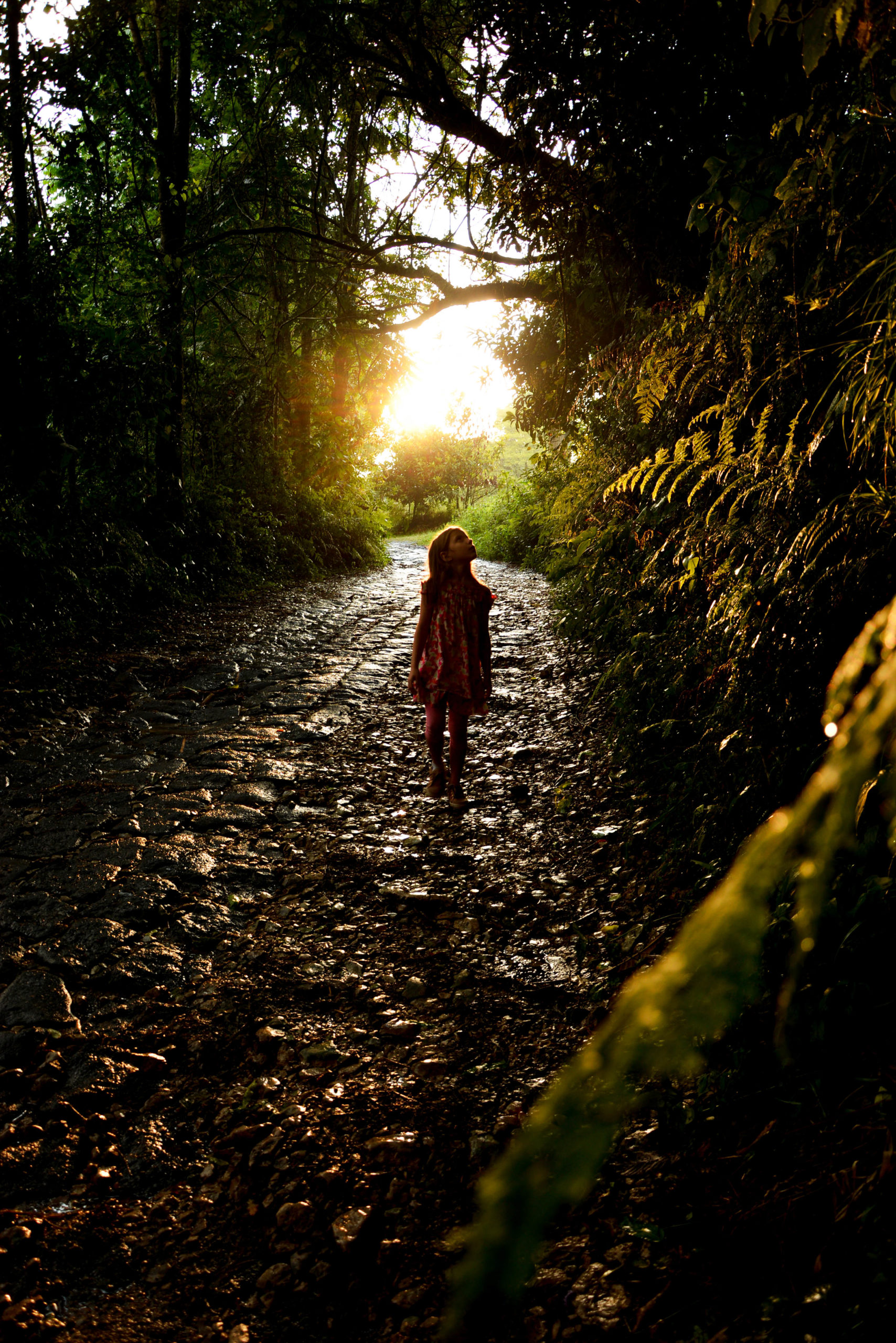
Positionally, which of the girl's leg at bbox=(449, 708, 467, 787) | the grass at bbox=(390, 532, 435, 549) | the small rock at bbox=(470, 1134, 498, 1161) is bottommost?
the small rock at bbox=(470, 1134, 498, 1161)

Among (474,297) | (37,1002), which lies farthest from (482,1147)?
(474,297)

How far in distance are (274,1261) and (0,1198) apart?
92cm

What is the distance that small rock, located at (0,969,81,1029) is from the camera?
10.2 ft

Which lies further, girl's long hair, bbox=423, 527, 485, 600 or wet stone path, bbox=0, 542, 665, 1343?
girl's long hair, bbox=423, 527, 485, 600

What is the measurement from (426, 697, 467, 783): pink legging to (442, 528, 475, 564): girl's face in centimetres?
102

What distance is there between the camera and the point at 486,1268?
1.43 ft

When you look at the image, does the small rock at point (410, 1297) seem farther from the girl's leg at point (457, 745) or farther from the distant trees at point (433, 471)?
the distant trees at point (433, 471)

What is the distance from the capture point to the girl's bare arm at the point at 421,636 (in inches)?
216

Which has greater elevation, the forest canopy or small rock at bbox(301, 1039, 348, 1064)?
the forest canopy

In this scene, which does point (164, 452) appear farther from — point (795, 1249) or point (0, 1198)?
point (795, 1249)

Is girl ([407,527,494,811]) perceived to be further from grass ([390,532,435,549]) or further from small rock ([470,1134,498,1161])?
grass ([390,532,435,549])

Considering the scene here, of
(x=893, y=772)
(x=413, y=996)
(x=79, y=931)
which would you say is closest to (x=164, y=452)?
(x=79, y=931)

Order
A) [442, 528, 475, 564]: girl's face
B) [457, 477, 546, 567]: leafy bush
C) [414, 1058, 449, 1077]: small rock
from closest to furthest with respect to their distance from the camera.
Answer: [414, 1058, 449, 1077]: small rock → [442, 528, 475, 564]: girl's face → [457, 477, 546, 567]: leafy bush

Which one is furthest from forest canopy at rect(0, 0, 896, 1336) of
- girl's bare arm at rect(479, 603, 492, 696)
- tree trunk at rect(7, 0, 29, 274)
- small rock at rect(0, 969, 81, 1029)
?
small rock at rect(0, 969, 81, 1029)
